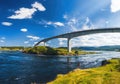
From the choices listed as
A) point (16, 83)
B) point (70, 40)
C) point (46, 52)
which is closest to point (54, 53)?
point (46, 52)

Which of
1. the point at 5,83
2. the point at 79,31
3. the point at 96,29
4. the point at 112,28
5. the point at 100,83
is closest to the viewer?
the point at 100,83

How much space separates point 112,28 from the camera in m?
136

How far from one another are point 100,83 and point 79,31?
477ft

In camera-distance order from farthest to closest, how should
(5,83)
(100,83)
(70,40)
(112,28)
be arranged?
(70,40)
(112,28)
(5,83)
(100,83)

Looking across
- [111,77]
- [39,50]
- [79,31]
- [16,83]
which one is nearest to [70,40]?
[79,31]

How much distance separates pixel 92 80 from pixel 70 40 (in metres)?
158

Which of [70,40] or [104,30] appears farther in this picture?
[70,40]

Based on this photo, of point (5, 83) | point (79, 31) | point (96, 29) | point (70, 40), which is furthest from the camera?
point (70, 40)

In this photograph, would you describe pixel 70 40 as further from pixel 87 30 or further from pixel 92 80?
pixel 92 80

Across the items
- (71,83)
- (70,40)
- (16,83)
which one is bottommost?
(16,83)

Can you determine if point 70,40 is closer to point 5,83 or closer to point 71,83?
point 5,83

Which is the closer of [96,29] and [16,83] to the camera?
[16,83]

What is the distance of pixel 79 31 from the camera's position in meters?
163

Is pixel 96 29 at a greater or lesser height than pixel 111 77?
greater
